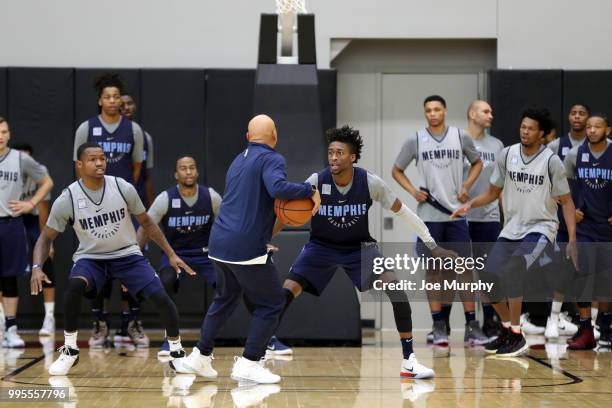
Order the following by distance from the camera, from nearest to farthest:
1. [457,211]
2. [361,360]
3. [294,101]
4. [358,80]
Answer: [361,360], [457,211], [294,101], [358,80]

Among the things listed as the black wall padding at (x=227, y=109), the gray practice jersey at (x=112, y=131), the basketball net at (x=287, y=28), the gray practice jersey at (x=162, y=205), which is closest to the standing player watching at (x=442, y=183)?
the basketball net at (x=287, y=28)

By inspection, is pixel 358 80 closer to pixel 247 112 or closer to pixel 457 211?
pixel 247 112

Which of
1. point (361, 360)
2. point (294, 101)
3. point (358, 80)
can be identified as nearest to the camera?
point (361, 360)

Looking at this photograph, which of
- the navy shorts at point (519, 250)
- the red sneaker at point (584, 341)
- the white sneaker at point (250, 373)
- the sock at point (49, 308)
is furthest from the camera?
the sock at point (49, 308)

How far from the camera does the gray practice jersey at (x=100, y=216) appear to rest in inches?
303

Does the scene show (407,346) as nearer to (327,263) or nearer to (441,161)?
(327,263)

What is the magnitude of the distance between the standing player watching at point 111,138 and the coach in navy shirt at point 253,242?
2.93 metres

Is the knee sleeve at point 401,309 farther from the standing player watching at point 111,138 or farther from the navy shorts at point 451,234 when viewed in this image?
the standing player watching at point 111,138

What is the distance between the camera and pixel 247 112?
11.7 m

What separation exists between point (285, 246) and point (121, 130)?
185 cm

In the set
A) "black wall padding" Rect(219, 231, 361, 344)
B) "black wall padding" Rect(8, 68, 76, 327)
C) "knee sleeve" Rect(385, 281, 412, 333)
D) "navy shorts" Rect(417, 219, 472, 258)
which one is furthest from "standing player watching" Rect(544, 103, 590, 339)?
"black wall padding" Rect(8, 68, 76, 327)

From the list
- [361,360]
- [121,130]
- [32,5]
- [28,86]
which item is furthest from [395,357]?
[32,5]

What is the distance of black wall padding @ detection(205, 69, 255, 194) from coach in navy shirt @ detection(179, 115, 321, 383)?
4691 millimetres

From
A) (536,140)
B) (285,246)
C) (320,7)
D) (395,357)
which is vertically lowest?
(395,357)
